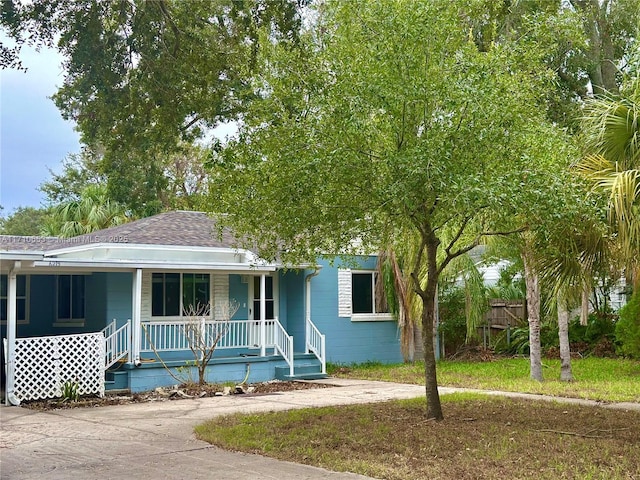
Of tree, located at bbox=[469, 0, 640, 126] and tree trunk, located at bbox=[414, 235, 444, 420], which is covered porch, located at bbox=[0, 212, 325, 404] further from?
tree, located at bbox=[469, 0, 640, 126]

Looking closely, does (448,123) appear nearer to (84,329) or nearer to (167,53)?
(167,53)

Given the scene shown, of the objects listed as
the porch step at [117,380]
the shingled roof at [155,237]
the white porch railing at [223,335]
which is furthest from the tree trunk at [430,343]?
the porch step at [117,380]

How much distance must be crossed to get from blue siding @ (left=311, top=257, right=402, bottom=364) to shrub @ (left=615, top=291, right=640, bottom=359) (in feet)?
19.9

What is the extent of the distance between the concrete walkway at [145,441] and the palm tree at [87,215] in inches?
512

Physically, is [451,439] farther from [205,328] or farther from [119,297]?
[119,297]

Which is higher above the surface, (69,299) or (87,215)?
(87,215)

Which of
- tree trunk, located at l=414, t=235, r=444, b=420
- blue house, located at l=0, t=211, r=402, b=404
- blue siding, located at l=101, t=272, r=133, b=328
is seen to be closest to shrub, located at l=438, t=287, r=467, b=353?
blue house, located at l=0, t=211, r=402, b=404

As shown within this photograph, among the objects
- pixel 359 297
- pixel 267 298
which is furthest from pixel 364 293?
pixel 267 298

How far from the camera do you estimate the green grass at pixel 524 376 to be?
14.1m

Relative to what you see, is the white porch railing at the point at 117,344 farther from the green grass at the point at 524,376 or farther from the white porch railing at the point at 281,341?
the green grass at the point at 524,376

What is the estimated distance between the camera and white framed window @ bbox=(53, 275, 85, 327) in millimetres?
17781

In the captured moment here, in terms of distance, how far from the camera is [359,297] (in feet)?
69.7

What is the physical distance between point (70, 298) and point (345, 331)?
728 cm

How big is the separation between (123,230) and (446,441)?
38.4ft
